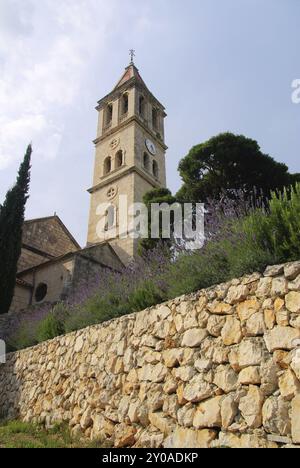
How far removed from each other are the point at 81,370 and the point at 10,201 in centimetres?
1160

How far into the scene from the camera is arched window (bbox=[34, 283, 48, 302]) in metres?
18.0

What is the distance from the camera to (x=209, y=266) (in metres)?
5.51

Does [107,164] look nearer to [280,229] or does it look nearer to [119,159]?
[119,159]

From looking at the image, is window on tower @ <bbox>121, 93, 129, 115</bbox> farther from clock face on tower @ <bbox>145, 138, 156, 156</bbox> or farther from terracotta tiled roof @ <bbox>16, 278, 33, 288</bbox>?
terracotta tiled roof @ <bbox>16, 278, 33, 288</bbox>

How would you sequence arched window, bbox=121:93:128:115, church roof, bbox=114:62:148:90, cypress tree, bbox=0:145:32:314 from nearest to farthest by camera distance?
cypress tree, bbox=0:145:32:314 → arched window, bbox=121:93:128:115 → church roof, bbox=114:62:148:90

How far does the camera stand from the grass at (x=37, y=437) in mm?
5652

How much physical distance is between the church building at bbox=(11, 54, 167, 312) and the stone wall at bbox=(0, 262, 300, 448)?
9222 mm

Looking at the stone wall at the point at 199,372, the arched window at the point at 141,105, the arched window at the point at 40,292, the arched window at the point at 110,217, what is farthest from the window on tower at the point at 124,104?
the stone wall at the point at 199,372

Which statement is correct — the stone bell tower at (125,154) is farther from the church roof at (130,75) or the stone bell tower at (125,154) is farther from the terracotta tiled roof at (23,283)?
the terracotta tiled roof at (23,283)

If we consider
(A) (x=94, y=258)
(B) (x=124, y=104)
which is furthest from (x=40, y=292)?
(B) (x=124, y=104)

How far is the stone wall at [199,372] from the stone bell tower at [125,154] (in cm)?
1429

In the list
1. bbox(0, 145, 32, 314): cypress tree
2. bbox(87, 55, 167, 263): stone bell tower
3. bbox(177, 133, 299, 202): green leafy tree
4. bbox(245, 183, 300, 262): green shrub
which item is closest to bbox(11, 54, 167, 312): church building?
bbox(87, 55, 167, 263): stone bell tower

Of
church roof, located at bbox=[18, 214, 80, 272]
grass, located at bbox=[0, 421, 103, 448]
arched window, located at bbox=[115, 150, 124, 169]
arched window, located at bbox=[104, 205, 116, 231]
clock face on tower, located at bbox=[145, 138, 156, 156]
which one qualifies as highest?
clock face on tower, located at bbox=[145, 138, 156, 156]
